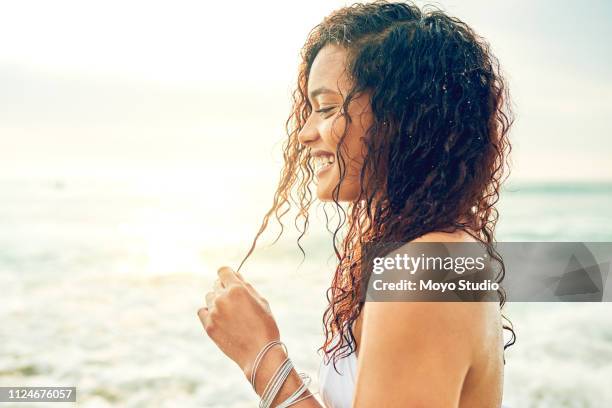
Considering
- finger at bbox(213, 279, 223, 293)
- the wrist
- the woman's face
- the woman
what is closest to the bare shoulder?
the woman

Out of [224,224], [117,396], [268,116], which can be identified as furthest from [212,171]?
[117,396]

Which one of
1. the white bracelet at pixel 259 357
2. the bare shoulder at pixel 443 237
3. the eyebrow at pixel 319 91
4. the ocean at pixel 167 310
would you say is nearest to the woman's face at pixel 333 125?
the eyebrow at pixel 319 91

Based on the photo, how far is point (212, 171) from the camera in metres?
22.0

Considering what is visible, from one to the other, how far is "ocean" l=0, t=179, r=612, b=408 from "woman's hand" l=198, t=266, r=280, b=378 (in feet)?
11.6

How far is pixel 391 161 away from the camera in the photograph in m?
1.74

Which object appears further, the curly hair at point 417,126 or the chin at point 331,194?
the chin at point 331,194

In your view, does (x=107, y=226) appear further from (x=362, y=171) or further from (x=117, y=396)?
(x=362, y=171)

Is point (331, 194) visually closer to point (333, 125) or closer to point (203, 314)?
point (333, 125)

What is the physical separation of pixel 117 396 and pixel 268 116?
15.4m

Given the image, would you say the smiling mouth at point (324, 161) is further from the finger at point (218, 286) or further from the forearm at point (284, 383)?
the forearm at point (284, 383)

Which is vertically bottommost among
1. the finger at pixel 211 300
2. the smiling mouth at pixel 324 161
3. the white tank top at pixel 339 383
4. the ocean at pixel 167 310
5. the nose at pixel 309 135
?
the ocean at pixel 167 310

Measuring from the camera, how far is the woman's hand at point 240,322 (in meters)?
1.74

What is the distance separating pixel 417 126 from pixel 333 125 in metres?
0.21

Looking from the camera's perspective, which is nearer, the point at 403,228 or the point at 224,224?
the point at 403,228
